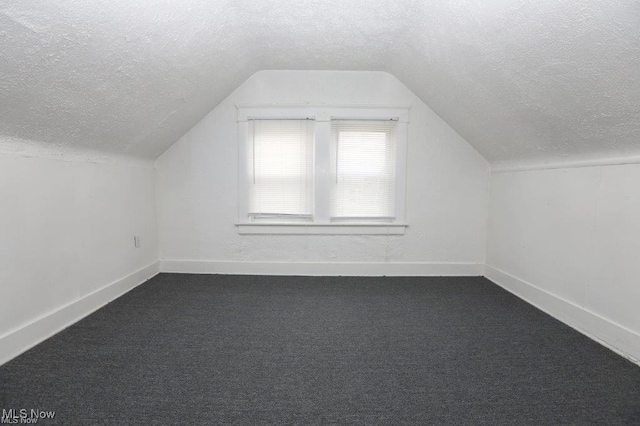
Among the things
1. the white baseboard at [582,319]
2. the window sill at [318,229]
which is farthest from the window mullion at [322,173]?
the white baseboard at [582,319]

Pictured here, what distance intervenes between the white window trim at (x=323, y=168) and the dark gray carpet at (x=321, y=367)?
966 millimetres

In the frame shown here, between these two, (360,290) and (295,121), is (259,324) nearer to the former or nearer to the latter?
(360,290)

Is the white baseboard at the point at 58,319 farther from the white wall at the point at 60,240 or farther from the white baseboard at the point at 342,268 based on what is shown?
the white baseboard at the point at 342,268

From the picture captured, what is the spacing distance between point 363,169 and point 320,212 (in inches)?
27.7

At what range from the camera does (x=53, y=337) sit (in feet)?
6.68

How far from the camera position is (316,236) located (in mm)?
3498

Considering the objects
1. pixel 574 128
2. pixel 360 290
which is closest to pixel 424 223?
pixel 360 290

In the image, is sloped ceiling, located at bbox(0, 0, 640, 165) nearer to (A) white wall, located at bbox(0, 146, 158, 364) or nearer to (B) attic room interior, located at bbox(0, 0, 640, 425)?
(B) attic room interior, located at bbox(0, 0, 640, 425)

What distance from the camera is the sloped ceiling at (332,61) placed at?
143 cm

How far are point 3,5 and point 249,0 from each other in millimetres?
1370

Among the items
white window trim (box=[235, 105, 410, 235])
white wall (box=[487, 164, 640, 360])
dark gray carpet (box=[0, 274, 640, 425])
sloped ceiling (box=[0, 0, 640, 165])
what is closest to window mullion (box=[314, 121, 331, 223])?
white window trim (box=[235, 105, 410, 235])

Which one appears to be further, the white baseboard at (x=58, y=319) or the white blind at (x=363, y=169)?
the white blind at (x=363, y=169)

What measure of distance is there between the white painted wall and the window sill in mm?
67

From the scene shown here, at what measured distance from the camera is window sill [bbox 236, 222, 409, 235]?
3.46 metres
